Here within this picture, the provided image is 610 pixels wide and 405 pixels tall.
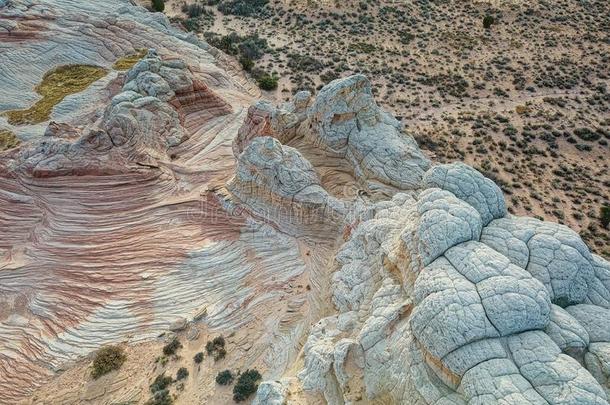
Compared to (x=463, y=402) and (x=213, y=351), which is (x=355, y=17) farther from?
(x=463, y=402)

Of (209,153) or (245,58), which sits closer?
(209,153)

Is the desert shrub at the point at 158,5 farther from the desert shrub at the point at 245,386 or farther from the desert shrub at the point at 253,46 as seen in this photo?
the desert shrub at the point at 245,386

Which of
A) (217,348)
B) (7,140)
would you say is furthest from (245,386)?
(7,140)

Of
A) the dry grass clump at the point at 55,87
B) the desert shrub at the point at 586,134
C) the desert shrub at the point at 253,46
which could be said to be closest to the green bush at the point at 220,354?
the dry grass clump at the point at 55,87

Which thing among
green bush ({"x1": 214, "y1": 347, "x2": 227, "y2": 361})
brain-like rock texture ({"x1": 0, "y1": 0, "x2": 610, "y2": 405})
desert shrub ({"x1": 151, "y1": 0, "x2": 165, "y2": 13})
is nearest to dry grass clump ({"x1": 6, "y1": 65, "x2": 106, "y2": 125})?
brain-like rock texture ({"x1": 0, "y1": 0, "x2": 610, "y2": 405})

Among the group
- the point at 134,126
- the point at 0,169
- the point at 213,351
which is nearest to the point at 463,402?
the point at 213,351
